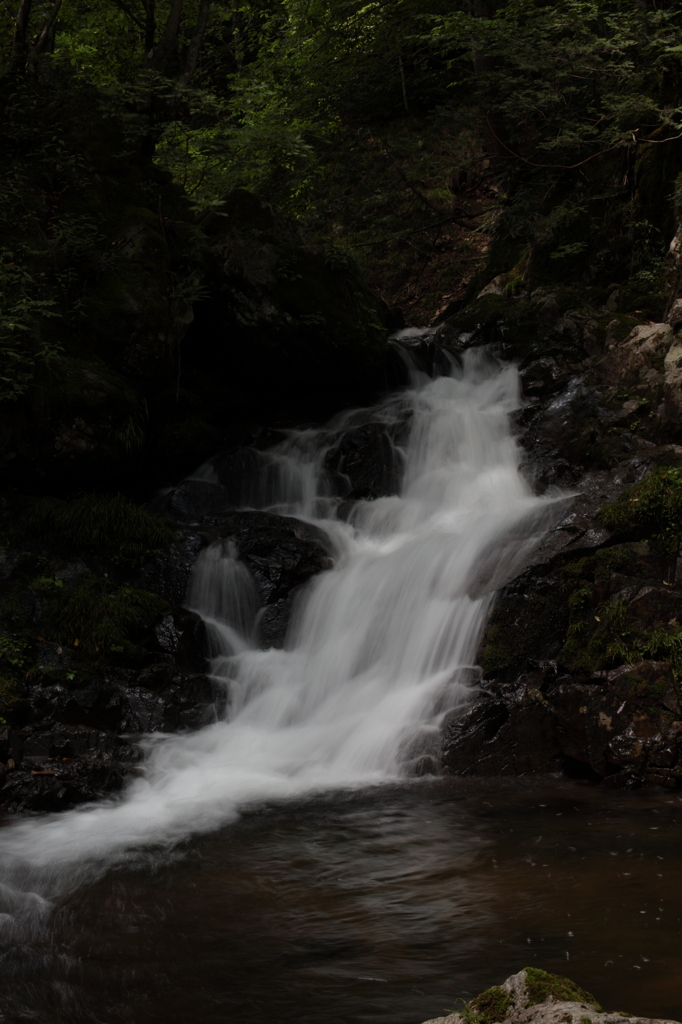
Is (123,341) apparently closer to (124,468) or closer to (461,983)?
(124,468)

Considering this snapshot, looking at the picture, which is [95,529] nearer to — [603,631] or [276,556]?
[276,556]

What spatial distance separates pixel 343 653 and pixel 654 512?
343 cm

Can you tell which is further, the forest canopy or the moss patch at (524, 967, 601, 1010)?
the forest canopy

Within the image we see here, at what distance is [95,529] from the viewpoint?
8.80 m

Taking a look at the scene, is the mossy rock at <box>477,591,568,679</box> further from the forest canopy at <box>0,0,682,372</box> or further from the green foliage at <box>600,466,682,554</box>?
the forest canopy at <box>0,0,682,372</box>

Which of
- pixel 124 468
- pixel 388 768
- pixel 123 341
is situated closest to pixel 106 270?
pixel 123 341

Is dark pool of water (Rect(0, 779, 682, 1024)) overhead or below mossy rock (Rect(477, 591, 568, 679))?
below

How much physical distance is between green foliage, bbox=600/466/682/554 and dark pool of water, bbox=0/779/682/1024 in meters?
2.61

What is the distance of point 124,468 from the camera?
31.8ft

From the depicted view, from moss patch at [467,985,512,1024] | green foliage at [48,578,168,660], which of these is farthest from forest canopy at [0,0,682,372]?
moss patch at [467,985,512,1024]

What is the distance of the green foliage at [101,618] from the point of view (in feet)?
25.0


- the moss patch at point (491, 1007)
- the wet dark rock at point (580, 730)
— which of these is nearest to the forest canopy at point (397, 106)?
the wet dark rock at point (580, 730)

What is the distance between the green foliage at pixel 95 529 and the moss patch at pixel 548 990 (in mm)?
7308

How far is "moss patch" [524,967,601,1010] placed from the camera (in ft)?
6.97
